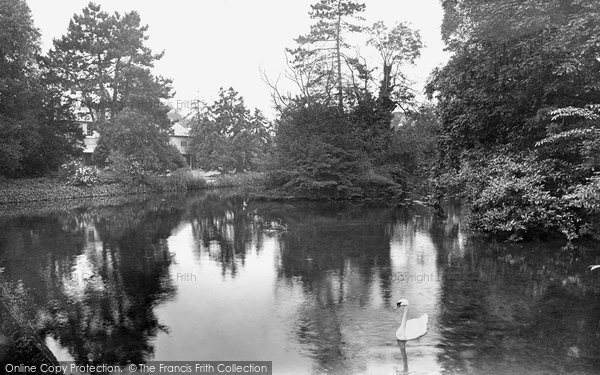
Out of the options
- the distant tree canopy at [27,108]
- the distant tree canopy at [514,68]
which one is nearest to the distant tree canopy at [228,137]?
the distant tree canopy at [27,108]

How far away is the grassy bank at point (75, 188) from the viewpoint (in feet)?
97.9

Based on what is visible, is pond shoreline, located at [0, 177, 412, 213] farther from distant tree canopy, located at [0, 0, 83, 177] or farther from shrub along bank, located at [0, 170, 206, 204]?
distant tree canopy, located at [0, 0, 83, 177]

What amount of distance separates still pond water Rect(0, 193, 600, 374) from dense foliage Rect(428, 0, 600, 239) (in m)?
1.23

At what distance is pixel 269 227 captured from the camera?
715 inches

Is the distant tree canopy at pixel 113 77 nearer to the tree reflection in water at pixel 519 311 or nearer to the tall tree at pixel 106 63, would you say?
the tall tree at pixel 106 63

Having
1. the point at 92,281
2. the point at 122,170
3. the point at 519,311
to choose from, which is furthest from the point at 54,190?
the point at 519,311

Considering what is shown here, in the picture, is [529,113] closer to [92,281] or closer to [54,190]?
[92,281]

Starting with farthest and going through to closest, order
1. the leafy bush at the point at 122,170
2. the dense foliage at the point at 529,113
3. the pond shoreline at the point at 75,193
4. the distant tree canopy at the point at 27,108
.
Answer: the leafy bush at the point at 122,170 < the pond shoreline at the point at 75,193 < the distant tree canopy at the point at 27,108 < the dense foliage at the point at 529,113

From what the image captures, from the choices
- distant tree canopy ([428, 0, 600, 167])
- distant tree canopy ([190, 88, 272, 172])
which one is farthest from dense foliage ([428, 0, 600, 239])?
distant tree canopy ([190, 88, 272, 172])

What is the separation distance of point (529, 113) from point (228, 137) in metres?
37.9

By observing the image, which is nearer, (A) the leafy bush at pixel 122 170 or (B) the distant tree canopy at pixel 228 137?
(A) the leafy bush at pixel 122 170

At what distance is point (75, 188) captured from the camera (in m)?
33.0

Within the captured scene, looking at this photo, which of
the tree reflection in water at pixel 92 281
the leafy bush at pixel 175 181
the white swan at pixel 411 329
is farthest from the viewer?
the leafy bush at pixel 175 181

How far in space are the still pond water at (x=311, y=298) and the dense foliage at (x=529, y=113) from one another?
1.23 meters
